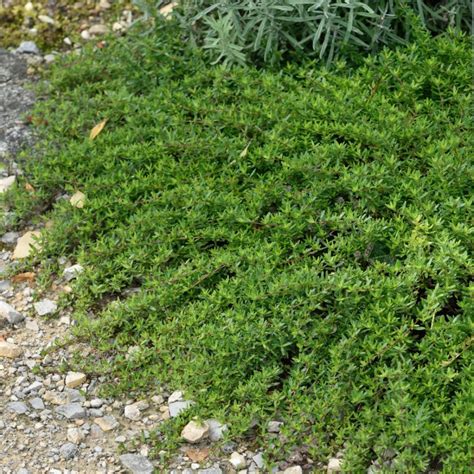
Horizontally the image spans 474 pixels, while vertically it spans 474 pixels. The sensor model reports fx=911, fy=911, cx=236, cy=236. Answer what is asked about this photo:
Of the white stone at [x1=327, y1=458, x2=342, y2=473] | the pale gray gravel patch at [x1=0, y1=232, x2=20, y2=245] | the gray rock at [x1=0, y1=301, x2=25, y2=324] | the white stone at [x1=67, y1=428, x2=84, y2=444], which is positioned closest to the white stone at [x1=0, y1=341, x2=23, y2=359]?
the gray rock at [x1=0, y1=301, x2=25, y2=324]

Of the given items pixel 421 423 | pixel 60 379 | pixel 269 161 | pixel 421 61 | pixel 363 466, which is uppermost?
pixel 421 61

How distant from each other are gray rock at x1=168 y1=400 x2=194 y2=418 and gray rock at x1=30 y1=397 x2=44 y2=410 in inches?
22.3

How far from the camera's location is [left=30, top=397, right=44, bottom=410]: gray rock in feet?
12.8

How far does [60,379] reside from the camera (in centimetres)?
406

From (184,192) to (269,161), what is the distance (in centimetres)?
46

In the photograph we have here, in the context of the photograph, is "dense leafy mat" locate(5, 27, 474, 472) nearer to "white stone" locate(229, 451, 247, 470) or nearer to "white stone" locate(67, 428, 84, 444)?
"white stone" locate(229, 451, 247, 470)

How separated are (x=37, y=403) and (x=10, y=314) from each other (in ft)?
1.93

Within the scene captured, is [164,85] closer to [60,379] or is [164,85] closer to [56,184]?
[56,184]

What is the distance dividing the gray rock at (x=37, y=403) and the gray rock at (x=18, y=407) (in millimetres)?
34

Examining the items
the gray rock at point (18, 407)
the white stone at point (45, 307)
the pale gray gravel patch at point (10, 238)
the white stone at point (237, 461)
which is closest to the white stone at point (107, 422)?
the gray rock at point (18, 407)

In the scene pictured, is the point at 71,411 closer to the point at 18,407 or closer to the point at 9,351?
the point at 18,407

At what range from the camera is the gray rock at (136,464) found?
3.59 meters

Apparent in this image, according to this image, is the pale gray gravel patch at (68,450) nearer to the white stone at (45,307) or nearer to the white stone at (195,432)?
the white stone at (195,432)

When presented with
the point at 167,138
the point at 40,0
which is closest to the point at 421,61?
the point at 167,138
